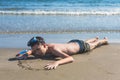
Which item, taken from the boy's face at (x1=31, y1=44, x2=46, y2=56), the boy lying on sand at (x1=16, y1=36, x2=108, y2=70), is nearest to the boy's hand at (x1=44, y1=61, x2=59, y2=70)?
the boy lying on sand at (x1=16, y1=36, x2=108, y2=70)

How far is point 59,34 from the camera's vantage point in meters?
10.2

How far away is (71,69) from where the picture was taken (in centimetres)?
568

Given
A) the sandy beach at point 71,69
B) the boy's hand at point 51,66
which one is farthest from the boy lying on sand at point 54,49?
the sandy beach at point 71,69

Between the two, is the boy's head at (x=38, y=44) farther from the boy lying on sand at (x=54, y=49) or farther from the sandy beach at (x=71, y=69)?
the sandy beach at (x=71, y=69)

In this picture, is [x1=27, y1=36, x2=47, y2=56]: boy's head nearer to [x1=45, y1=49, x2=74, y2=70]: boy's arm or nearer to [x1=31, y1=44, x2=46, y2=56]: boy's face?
[x1=31, y1=44, x2=46, y2=56]: boy's face

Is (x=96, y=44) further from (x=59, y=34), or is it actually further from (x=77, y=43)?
(x=59, y=34)

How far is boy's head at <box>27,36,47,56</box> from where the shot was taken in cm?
619

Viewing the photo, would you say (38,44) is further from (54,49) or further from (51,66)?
(51,66)

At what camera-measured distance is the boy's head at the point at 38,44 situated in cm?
619

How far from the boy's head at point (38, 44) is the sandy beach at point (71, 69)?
7.4 inches

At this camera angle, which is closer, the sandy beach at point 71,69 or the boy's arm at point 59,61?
the sandy beach at point 71,69

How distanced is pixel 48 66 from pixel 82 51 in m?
1.55

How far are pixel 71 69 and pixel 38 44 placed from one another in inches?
35.3

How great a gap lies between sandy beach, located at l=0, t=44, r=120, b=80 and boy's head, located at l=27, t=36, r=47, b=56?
0.19 metres
